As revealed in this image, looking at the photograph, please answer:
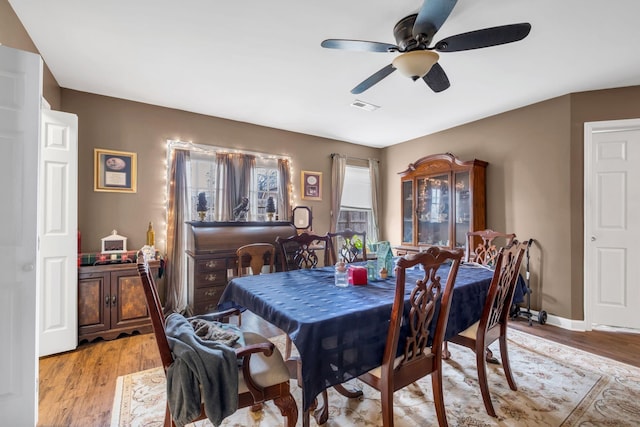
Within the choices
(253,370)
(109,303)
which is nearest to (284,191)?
(109,303)

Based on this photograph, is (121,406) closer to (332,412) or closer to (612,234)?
(332,412)

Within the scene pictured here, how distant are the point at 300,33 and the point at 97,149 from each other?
263cm

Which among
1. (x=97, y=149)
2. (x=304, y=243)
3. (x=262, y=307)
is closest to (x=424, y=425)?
(x=262, y=307)

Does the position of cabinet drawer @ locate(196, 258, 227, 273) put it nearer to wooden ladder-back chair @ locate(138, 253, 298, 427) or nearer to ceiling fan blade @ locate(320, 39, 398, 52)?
wooden ladder-back chair @ locate(138, 253, 298, 427)

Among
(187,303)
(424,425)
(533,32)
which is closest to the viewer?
(424,425)

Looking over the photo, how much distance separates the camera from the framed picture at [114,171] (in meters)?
3.27

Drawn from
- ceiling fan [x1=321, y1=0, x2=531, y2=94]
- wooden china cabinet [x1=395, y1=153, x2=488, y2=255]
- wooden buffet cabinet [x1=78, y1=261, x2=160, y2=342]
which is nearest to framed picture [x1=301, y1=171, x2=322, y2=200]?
wooden china cabinet [x1=395, y1=153, x2=488, y2=255]

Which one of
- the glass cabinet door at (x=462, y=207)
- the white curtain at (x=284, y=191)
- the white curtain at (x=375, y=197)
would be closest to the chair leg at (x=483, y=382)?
the glass cabinet door at (x=462, y=207)

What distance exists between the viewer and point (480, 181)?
393 cm

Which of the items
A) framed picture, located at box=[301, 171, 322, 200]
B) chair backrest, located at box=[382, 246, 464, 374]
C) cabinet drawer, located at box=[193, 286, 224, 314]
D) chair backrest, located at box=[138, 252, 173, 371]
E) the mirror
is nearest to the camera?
chair backrest, located at box=[138, 252, 173, 371]

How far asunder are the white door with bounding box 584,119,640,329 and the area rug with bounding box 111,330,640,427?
1060mm

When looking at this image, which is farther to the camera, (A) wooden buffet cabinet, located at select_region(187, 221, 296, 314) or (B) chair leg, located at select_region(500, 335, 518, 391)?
(A) wooden buffet cabinet, located at select_region(187, 221, 296, 314)

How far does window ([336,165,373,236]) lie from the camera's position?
17.3 feet

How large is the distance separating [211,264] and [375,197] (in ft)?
11.0
